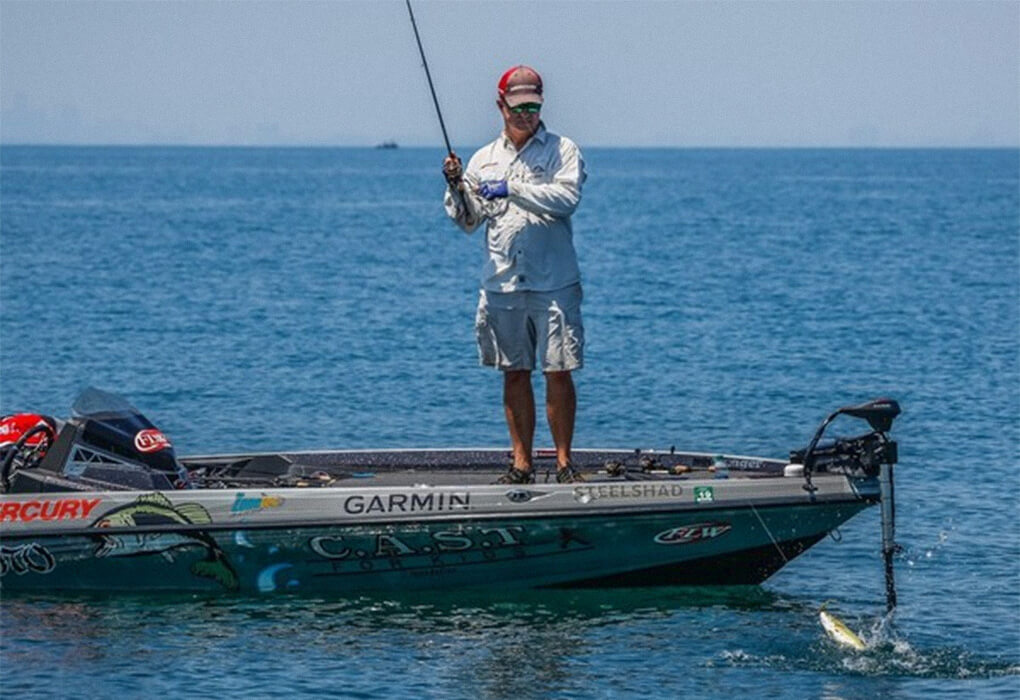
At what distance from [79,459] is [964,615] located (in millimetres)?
5767

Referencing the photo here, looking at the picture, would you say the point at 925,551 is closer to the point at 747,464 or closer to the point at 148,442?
the point at 747,464

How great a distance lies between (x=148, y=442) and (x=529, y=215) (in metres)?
2.89

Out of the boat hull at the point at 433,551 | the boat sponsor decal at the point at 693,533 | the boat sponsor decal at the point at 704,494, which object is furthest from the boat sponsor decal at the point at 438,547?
the boat sponsor decal at the point at 704,494

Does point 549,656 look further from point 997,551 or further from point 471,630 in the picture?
point 997,551

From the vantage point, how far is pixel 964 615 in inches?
507

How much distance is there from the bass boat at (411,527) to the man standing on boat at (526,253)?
0.53 meters

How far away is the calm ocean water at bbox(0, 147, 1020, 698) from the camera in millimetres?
11430

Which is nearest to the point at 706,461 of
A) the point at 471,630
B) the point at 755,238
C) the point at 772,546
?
the point at 772,546

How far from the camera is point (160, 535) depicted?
12297 mm

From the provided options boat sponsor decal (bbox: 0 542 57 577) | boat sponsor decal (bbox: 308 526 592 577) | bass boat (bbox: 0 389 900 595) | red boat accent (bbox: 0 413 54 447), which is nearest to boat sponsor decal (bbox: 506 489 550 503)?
bass boat (bbox: 0 389 900 595)

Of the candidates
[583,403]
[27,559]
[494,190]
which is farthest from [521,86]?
[583,403]

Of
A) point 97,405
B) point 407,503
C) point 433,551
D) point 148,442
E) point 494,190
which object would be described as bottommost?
point 433,551

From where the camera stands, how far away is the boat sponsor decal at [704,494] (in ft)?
39.7

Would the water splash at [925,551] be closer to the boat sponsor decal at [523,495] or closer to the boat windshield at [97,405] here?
the boat sponsor decal at [523,495]
